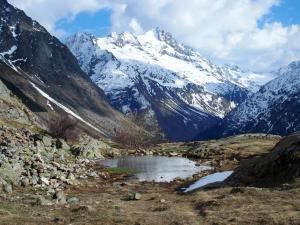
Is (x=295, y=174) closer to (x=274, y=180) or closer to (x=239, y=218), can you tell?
(x=274, y=180)

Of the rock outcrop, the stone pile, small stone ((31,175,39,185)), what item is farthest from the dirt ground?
small stone ((31,175,39,185))

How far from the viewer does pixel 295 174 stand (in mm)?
49250

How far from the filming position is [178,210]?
42344 mm

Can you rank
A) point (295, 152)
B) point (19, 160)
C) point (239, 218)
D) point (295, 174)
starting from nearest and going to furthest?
1. point (239, 218)
2. point (295, 174)
3. point (295, 152)
4. point (19, 160)

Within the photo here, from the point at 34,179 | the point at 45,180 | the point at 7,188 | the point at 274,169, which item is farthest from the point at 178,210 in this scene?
the point at 34,179

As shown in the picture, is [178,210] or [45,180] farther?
[45,180]

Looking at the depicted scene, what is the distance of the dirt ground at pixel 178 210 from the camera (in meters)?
37.2

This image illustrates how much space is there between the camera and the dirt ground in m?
37.2

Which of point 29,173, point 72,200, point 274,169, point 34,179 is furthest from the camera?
point 29,173

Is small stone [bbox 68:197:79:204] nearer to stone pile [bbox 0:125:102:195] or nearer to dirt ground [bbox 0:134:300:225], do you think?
dirt ground [bbox 0:134:300:225]

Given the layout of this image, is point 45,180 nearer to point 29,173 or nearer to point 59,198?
point 29,173

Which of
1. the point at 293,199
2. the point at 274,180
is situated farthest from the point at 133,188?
the point at 293,199

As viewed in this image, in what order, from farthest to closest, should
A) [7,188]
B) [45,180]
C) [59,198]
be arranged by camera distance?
1. [45,180]
2. [7,188]
3. [59,198]

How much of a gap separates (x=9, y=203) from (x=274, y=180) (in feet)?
83.5
